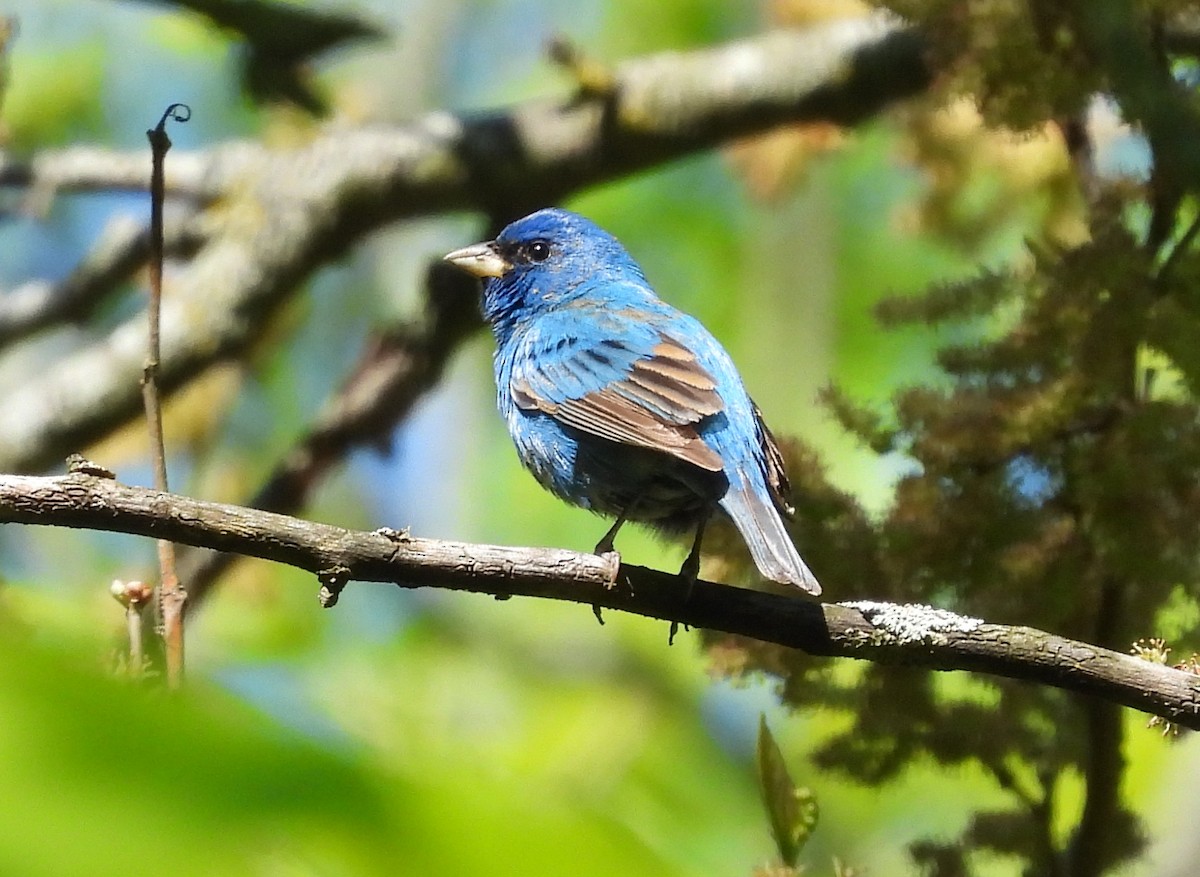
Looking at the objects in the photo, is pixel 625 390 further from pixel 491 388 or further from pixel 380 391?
pixel 491 388

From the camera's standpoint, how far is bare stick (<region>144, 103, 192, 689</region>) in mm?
2611

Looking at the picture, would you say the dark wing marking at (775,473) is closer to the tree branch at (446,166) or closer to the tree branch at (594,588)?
the tree branch at (594,588)

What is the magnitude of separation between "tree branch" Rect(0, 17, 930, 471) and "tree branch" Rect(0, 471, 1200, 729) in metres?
2.93

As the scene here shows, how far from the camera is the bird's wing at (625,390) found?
12.8 ft

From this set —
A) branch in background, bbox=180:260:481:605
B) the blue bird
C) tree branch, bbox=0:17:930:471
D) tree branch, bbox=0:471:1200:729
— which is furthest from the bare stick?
Answer: branch in background, bbox=180:260:481:605

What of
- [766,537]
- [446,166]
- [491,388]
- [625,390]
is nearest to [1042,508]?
[766,537]

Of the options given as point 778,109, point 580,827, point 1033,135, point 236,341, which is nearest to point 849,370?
point 778,109

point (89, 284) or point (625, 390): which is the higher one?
point (89, 284)

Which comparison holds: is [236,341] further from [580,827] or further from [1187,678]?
[580,827]

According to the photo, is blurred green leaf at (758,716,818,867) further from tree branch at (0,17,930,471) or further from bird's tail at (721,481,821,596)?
tree branch at (0,17,930,471)

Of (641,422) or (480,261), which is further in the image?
(480,261)

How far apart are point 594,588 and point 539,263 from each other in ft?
9.58

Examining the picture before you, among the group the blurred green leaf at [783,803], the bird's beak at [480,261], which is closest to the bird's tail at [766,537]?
the blurred green leaf at [783,803]

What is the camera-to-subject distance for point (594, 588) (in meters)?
2.82
